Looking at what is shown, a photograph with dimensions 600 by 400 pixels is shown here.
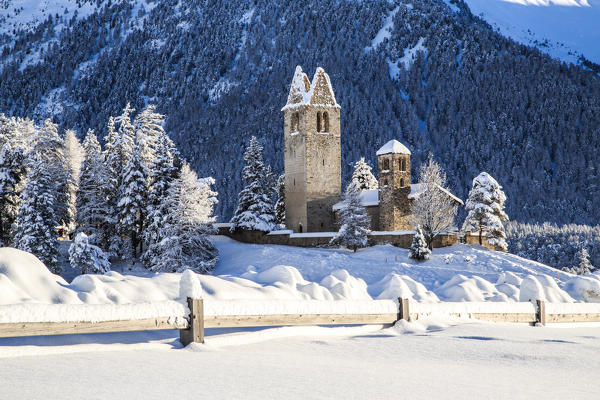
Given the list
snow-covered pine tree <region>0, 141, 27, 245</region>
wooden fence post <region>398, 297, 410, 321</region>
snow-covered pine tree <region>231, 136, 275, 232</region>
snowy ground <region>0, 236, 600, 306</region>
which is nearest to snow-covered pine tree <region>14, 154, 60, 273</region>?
snow-covered pine tree <region>0, 141, 27, 245</region>

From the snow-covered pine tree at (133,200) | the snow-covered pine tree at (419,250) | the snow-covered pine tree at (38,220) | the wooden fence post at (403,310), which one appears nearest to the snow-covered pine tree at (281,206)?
the snow-covered pine tree at (133,200)

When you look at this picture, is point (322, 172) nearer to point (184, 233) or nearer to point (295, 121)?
point (295, 121)

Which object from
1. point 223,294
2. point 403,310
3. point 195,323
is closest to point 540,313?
point 403,310

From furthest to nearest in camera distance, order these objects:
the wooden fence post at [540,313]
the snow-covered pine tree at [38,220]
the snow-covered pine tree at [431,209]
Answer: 1. the snow-covered pine tree at [431,209]
2. the snow-covered pine tree at [38,220]
3. the wooden fence post at [540,313]

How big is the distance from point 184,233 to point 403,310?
32.4 m

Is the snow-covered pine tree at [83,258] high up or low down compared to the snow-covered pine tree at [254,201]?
down

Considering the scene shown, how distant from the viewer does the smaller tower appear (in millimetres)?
54125

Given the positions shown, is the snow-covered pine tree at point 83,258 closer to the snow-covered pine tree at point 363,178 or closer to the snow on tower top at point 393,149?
the snow on tower top at point 393,149

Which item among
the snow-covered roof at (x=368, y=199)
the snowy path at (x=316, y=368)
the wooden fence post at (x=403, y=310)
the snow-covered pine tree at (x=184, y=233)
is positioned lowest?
the snowy path at (x=316, y=368)

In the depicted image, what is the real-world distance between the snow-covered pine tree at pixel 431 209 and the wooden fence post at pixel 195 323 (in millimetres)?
41052

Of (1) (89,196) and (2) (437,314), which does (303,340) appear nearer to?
(2) (437,314)

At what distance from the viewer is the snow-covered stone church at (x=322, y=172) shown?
5444 centimetres

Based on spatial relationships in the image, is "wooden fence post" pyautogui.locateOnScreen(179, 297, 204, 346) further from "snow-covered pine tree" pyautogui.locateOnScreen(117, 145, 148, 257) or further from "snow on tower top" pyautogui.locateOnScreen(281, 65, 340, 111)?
"snow on tower top" pyautogui.locateOnScreen(281, 65, 340, 111)

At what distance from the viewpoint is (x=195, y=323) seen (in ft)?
32.2
